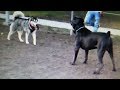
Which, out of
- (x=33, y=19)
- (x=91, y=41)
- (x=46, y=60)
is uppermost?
(x=33, y=19)

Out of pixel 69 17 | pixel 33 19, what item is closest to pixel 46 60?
pixel 69 17

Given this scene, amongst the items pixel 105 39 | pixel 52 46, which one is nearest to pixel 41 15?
pixel 52 46

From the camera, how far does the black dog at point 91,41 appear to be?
4660 mm

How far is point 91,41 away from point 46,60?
0.60m

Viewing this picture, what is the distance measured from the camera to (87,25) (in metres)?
5.52

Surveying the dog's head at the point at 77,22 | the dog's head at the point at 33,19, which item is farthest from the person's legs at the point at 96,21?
the dog's head at the point at 33,19

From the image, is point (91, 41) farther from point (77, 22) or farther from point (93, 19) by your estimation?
point (93, 19)

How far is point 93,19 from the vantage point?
5.40m

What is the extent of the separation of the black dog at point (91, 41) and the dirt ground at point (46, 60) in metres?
0.14

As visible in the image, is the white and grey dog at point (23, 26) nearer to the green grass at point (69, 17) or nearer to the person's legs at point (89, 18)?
the green grass at point (69, 17)

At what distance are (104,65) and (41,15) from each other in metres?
1.05

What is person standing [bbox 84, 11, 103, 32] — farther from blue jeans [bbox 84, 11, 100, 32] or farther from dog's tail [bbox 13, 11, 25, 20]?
dog's tail [bbox 13, 11, 25, 20]
